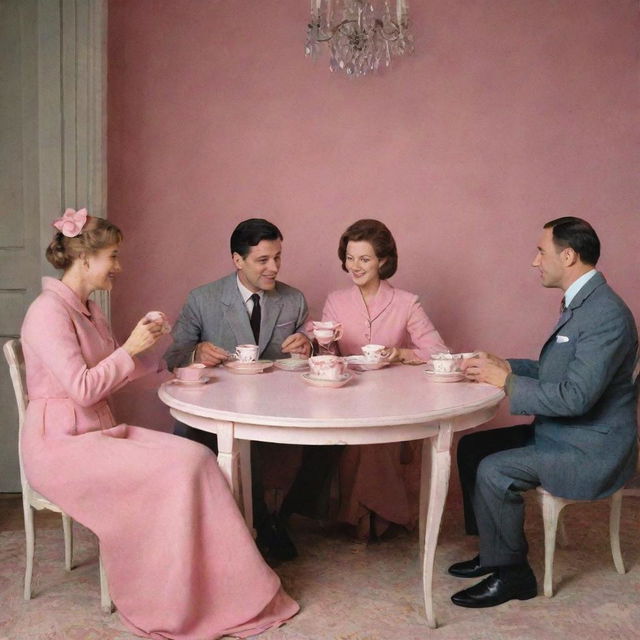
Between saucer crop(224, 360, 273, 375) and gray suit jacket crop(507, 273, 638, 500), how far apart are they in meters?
0.90

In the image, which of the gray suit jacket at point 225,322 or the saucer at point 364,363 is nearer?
the saucer at point 364,363

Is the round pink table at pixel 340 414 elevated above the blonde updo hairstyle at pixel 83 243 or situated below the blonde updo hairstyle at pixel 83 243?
below

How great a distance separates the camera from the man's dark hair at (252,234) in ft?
10.5

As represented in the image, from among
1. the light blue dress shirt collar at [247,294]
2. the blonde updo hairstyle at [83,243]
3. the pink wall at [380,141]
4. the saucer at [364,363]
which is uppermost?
the pink wall at [380,141]

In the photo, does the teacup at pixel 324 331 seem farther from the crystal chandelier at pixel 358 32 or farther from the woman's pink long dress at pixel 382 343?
the crystal chandelier at pixel 358 32

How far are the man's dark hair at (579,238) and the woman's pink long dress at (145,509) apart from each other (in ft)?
4.61

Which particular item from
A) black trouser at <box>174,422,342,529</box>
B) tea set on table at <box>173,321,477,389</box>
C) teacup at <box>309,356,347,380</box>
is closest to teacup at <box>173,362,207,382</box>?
tea set on table at <box>173,321,477,389</box>

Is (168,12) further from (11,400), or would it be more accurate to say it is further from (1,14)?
(11,400)

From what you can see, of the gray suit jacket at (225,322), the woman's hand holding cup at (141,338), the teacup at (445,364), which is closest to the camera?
the woman's hand holding cup at (141,338)

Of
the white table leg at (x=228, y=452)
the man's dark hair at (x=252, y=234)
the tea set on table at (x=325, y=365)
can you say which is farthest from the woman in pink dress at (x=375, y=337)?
the white table leg at (x=228, y=452)

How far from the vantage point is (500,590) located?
8.58 ft

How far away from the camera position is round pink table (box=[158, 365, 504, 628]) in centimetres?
223

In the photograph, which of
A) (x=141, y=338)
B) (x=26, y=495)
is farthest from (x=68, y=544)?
(x=141, y=338)

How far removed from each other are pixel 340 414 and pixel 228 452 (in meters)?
0.37
